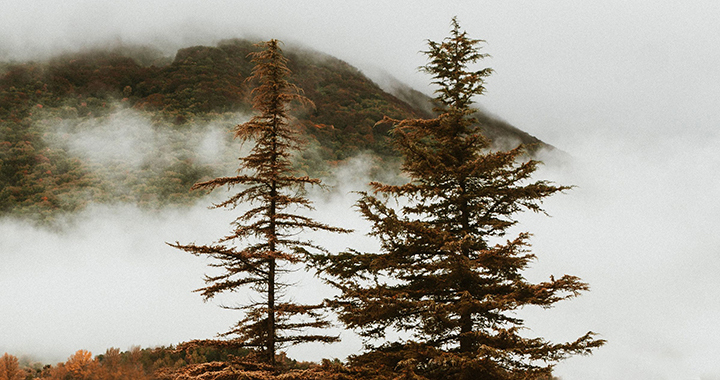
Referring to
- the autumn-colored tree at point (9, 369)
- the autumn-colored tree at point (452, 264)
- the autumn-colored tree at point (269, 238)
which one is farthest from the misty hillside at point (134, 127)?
the autumn-colored tree at point (452, 264)

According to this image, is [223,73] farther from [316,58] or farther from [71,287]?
[71,287]

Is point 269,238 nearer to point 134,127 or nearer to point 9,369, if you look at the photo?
point 9,369

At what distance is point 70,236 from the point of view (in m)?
53.8

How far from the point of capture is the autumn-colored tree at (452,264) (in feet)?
22.0

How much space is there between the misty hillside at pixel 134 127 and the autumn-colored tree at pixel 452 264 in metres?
36.3

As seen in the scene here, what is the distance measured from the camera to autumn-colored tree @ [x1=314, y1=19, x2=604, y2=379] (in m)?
6.71

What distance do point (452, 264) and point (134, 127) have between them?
59.4 metres

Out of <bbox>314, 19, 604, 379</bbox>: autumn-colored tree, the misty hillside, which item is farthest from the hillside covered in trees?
the misty hillside

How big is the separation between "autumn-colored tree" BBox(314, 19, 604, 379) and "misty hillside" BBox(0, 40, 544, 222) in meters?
36.3

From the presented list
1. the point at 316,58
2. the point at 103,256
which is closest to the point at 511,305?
the point at 103,256

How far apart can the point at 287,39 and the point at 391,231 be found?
10828 cm

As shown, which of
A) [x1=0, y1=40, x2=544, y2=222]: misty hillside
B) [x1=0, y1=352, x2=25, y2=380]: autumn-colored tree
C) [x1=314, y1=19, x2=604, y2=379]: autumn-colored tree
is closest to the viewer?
[x1=314, y1=19, x2=604, y2=379]: autumn-colored tree

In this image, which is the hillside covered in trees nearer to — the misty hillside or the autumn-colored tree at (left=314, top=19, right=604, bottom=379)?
the autumn-colored tree at (left=314, top=19, right=604, bottom=379)

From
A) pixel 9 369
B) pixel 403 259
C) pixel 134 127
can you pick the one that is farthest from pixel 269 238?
pixel 134 127
